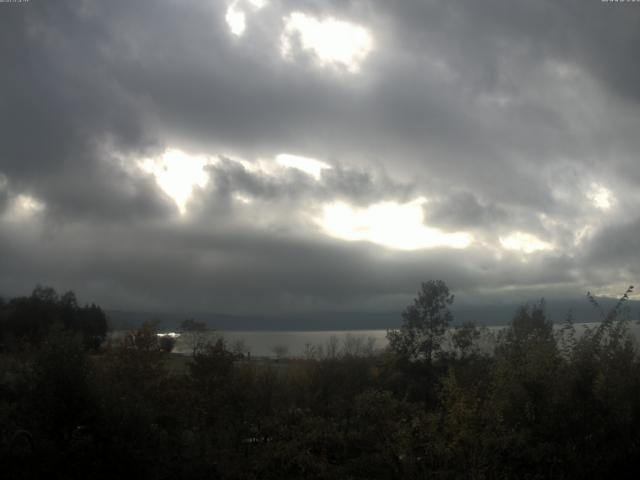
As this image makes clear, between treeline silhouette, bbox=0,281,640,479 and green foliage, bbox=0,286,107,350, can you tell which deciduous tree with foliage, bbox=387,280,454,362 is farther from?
green foliage, bbox=0,286,107,350

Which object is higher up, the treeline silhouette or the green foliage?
the green foliage

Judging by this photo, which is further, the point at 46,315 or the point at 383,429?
the point at 46,315

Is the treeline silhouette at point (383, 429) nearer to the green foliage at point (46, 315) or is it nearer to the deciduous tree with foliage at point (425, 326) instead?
the deciduous tree with foliage at point (425, 326)

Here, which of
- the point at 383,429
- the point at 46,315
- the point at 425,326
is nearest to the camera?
the point at 383,429

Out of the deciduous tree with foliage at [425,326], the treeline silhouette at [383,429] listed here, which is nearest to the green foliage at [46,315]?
the deciduous tree with foliage at [425,326]

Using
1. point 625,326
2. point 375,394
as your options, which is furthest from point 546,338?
point 375,394

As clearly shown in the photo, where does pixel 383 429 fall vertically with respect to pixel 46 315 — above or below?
below

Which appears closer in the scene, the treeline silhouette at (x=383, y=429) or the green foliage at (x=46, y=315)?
the treeline silhouette at (x=383, y=429)

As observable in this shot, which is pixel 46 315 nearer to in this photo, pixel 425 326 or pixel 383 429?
pixel 425 326

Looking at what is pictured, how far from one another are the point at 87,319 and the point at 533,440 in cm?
8228

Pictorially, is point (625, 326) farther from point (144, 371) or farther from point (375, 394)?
point (144, 371)

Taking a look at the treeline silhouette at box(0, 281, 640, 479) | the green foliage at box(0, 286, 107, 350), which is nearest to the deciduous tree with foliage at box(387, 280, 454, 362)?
the treeline silhouette at box(0, 281, 640, 479)

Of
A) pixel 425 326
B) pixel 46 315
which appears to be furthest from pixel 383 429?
pixel 46 315

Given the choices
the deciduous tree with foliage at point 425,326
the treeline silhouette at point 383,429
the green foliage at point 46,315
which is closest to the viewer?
the treeline silhouette at point 383,429
